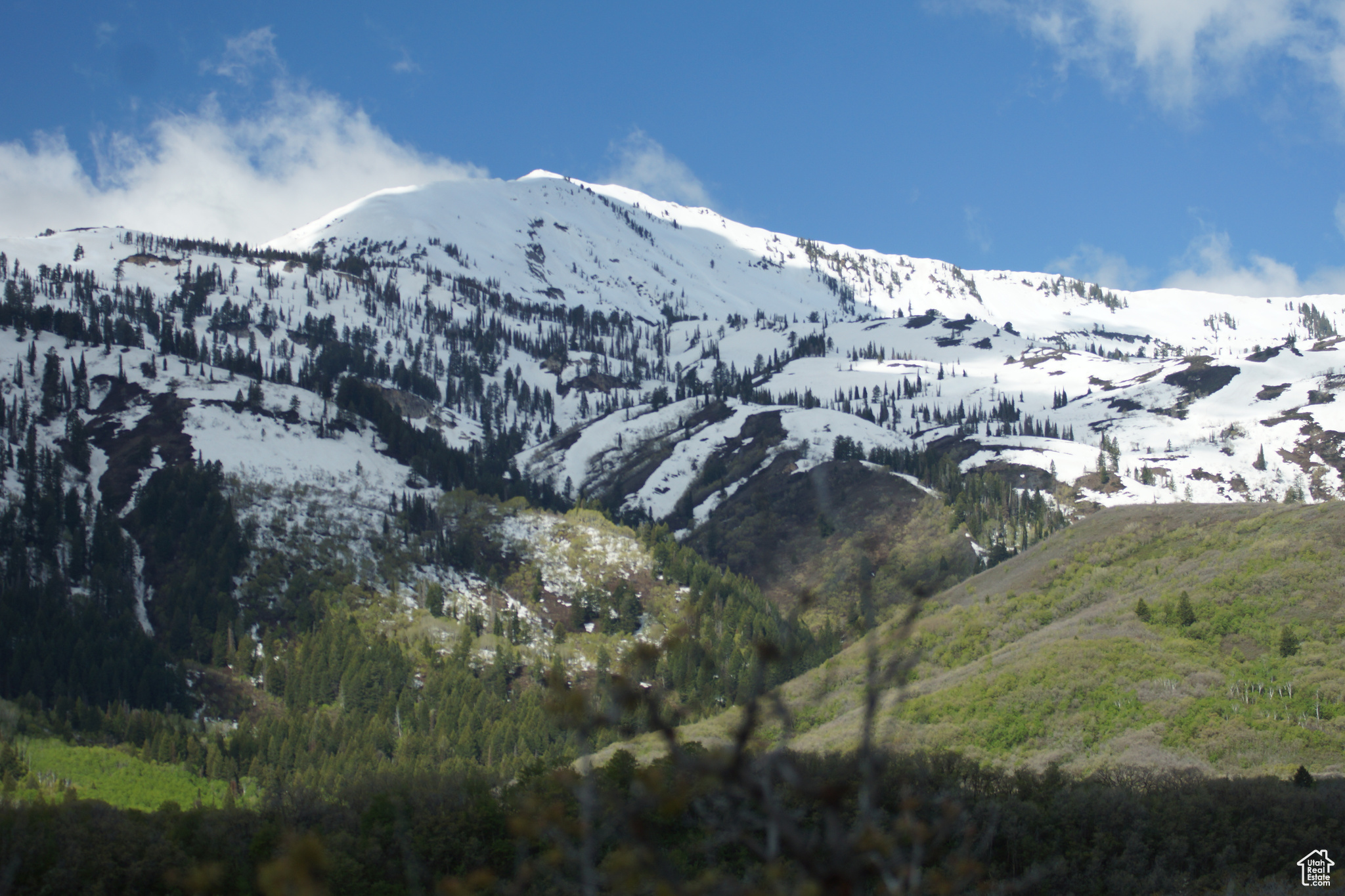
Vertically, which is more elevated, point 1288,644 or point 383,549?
point 383,549

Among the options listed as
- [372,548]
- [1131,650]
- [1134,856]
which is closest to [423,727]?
[372,548]

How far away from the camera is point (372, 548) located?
137 metres

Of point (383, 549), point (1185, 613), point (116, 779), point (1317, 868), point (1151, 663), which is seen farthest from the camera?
point (383, 549)

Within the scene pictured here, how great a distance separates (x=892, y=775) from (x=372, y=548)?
10720cm

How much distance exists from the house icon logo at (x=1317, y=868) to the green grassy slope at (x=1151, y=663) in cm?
1161

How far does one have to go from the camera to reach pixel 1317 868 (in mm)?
32438

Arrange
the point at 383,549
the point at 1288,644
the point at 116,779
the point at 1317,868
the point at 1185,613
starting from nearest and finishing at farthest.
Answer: the point at 1317,868 < the point at 1288,644 < the point at 1185,613 < the point at 116,779 < the point at 383,549

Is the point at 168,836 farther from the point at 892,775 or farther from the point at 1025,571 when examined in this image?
the point at 1025,571

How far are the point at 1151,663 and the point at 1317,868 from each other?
24.0 m

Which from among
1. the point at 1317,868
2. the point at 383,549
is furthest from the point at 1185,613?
the point at 383,549

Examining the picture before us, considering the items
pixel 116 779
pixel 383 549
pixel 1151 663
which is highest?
pixel 383 549

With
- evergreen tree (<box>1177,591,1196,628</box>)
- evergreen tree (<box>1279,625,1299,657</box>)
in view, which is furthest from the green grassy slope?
evergreen tree (<box>1177,591,1196,628</box>)

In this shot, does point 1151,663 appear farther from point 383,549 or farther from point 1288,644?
point 383,549

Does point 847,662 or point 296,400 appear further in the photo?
point 296,400
